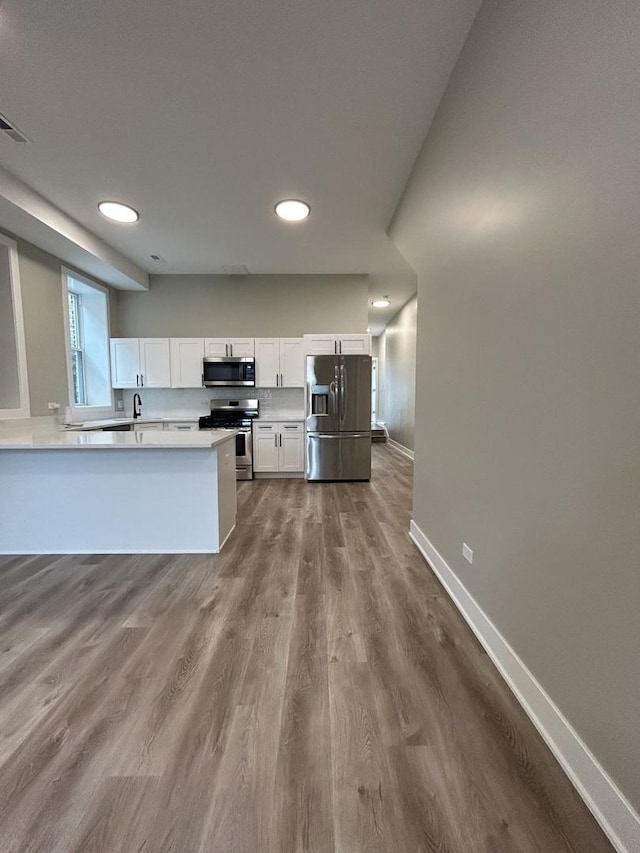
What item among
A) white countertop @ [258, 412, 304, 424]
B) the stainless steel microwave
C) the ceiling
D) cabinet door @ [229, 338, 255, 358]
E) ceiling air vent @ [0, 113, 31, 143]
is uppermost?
the ceiling

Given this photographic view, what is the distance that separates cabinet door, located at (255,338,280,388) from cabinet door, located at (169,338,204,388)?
85 cm

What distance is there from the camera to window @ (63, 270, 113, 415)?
16.9 feet

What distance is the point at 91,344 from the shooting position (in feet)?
17.4

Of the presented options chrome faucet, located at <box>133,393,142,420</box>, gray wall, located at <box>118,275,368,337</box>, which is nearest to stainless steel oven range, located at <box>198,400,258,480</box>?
chrome faucet, located at <box>133,393,142,420</box>

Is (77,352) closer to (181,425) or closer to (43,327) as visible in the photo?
(43,327)

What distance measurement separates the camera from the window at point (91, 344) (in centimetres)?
516

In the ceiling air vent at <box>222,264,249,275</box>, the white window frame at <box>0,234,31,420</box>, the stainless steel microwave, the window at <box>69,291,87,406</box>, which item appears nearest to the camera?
the white window frame at <box>0,234,31,420</box>

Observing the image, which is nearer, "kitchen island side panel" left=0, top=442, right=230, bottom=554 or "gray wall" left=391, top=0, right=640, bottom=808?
"gray wall" left=391, top=0, right=640, bottom=808

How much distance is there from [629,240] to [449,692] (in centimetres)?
171

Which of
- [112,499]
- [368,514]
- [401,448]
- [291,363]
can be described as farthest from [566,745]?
[401,448]

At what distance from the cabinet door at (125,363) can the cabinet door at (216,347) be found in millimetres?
1049

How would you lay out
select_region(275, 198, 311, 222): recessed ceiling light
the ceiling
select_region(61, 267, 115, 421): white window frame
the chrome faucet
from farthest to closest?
the chrome faucet, select_region(61, 267, 115, 421): white window frame, select_region(275, 198, 311, 222): recessed ceiling light, the ceiling

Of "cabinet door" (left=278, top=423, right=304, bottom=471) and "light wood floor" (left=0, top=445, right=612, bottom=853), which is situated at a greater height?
"cabinet door" (left=278, top=423, right=304, bottom=471)

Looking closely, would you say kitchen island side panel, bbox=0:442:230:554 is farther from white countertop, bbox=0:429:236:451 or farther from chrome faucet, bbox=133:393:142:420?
chrome faucet, bbox=133:393:142:420
